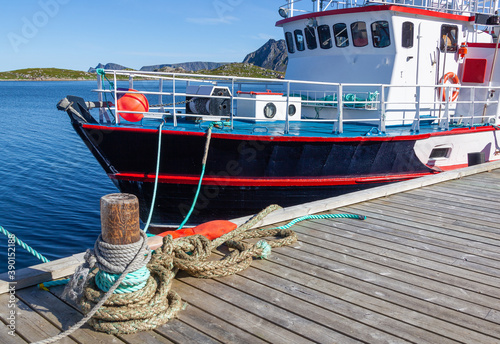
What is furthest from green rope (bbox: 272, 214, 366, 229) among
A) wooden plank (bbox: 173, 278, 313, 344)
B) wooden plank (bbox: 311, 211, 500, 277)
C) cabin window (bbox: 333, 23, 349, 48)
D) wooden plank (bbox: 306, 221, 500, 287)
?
cabin window (bbox: 333, 23, 349, 48)

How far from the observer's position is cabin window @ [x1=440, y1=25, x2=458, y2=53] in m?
8.98

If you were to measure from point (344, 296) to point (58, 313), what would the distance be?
1748 mm

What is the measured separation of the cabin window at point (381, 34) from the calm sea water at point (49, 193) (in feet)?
21.5

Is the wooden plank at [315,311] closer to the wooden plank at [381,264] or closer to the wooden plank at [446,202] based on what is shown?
the wooden plank at [381,264]

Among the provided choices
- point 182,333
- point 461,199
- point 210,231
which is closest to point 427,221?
point 461,199

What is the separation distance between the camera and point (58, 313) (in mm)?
2615

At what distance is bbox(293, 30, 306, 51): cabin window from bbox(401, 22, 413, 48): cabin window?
2150 millimetres

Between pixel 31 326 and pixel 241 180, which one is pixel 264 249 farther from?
pixel 241 180

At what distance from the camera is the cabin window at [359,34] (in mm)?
8622

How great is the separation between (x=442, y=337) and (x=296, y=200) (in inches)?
179

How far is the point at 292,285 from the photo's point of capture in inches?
121

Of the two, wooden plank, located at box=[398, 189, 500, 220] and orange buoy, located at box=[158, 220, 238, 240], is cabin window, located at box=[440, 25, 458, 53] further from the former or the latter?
orange buoy, located at box=[158, 220, 238, 240]

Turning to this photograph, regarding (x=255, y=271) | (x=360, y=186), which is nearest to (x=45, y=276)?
(x=255, y=271)

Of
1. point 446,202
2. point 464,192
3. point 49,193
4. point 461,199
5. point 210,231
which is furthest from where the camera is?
point 49,193
